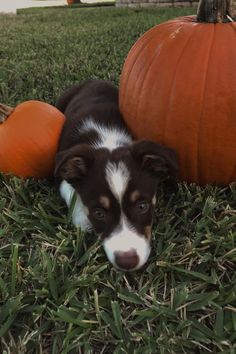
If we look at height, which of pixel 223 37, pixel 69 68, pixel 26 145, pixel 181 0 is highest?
pixel 223 37

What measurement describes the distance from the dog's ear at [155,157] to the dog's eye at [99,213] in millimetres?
381

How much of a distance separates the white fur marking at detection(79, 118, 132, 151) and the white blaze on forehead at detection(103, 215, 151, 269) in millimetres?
668

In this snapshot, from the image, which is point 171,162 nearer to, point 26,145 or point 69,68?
point 26,145

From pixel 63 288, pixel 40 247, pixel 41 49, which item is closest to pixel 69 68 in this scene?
pixel 41 49

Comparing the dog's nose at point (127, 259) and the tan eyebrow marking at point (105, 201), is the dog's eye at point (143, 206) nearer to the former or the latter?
the tan eyebrow marking at point (105, 201)

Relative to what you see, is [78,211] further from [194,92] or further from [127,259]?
[194,92]

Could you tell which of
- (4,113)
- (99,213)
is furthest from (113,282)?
(4,113)

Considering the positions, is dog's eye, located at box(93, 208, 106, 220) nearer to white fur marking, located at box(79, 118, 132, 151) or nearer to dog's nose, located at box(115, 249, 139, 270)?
dog's nose, located at box(115, 249, 139, 270)

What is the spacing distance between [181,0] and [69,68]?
849 cm

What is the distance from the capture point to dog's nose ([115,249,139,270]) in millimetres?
2705

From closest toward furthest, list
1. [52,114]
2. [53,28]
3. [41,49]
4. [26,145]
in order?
[26,145] < [52,114] < [41,49] < [53,28]

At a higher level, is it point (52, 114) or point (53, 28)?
point (52, 114)

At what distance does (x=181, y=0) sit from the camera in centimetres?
1405

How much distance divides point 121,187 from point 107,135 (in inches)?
30.6
